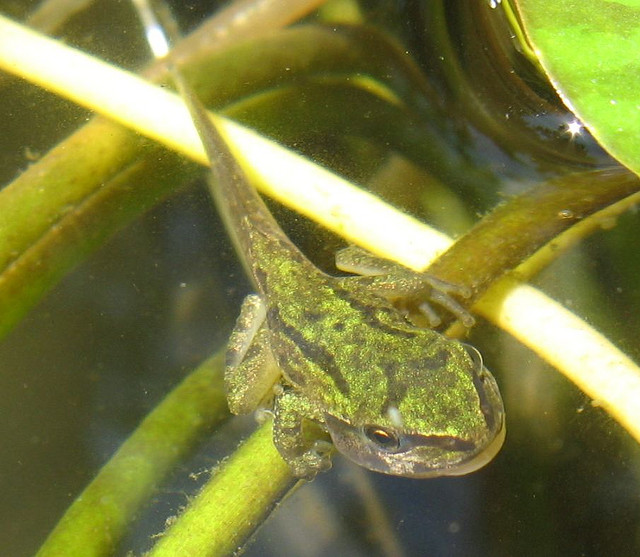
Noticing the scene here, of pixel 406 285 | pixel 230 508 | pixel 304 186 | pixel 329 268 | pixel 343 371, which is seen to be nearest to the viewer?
pixel 230 508

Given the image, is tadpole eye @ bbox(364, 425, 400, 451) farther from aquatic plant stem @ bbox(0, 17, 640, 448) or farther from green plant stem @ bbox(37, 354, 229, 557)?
green plant stem @ bbox(37, 354, 229, 557)

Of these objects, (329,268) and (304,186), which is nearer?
(304,186)

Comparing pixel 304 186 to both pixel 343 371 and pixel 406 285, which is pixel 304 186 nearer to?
pixel 406 285

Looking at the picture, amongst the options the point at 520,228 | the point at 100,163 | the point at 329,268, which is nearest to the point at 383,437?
the point at 520,228

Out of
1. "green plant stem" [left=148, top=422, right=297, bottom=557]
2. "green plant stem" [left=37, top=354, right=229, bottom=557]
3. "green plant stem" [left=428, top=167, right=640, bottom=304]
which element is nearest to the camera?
"green plant stem" [left=148, top=422, right=297, bottom=557]

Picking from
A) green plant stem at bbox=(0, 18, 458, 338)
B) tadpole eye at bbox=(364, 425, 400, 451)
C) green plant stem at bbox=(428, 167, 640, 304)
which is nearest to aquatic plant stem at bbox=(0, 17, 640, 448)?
green plant stem at bbox=(0, 18, 458, 338)

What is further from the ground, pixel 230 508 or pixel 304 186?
pixel 304 186

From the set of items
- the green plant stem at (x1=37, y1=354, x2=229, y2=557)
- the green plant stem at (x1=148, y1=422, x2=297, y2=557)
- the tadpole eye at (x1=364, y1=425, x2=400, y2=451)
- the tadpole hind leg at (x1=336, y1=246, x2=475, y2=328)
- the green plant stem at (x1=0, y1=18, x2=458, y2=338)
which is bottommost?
the green plant stem at (x1=37, y1=354, x2=229, y2=557)

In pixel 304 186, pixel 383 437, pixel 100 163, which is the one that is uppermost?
pixel 100 163

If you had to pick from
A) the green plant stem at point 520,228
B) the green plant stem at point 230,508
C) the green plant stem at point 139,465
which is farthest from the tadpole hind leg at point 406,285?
the green plant stem at point 139,465

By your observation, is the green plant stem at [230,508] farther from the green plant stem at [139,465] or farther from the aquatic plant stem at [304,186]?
the aquatic plant stem at [304,186]
